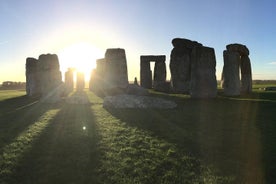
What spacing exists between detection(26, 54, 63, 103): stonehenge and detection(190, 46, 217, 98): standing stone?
37.6 feet

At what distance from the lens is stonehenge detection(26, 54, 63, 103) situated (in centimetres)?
2285

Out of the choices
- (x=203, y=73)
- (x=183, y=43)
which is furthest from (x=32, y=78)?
(x=203, y=73)

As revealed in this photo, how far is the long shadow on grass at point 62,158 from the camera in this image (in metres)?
5.53

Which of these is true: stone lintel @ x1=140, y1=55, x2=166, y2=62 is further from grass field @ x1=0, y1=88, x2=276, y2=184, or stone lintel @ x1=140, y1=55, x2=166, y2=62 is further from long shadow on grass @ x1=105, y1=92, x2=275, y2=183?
grass field @ x1=0, y1=88, x2=276, y2=184

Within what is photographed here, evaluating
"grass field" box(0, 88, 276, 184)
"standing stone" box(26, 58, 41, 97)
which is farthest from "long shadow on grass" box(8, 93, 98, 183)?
"standing stone" box(26, 58, 41, 97)

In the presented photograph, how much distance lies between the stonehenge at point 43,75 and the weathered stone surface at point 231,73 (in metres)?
13.4

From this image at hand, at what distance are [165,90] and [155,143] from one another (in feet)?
62.6

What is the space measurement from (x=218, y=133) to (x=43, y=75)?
18.0m

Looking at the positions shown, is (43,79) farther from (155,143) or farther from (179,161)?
(179,161)

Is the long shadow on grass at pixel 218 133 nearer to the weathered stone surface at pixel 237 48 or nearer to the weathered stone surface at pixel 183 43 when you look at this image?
the weathered stone surface at pixel 237 48

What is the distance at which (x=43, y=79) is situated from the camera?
74.6 feet

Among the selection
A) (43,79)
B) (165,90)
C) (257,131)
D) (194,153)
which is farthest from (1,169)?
(165,90)

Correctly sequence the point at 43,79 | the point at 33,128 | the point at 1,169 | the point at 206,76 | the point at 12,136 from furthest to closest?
the point at 43,79 < the point at 206,76 < the point at 33,128 < the point at 12,136 < the point at 1,169

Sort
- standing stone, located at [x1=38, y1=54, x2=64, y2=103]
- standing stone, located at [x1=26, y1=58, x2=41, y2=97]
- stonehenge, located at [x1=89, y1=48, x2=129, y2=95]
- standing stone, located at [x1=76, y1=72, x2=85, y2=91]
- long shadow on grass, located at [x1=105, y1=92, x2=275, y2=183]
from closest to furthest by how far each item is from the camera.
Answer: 1. long shadow on grass, located at [x1=105, y1=92, x2=275, y2=183]
2. standing stone, located at [x1=38, y1=54, x2=64, y2=103]
3. stonehenge, located at [x1=89, y1=48, x2=129, y2=95]
4. standing stone, located at [x1=26, y1=58, x2=41, y2=97]
5. standing stone, located at [x1=76, y1=72, x2=85, y2=91]
